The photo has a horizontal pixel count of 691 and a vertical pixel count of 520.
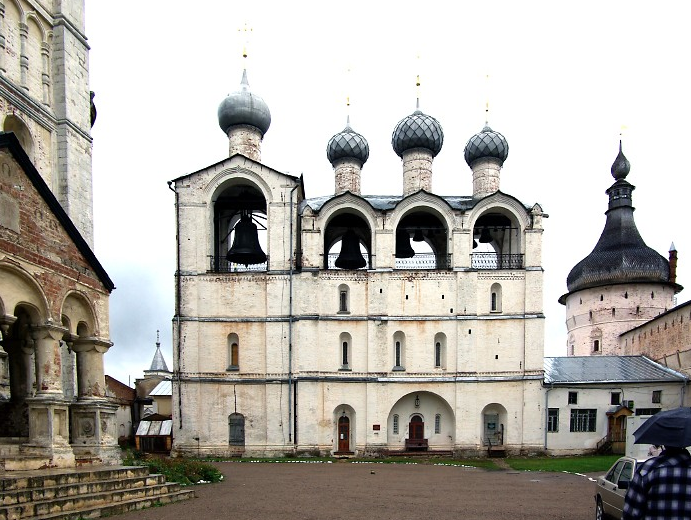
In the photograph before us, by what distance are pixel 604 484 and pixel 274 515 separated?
5774 mm

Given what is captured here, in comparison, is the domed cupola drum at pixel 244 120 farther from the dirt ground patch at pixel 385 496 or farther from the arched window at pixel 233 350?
the dirt ground patch at pixel 385 496

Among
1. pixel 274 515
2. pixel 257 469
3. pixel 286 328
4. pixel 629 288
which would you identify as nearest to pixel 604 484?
pixel 274 515

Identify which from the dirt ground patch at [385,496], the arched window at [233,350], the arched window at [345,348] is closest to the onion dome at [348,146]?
the arched window at [345,348]

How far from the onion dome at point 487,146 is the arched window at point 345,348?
11725 mm

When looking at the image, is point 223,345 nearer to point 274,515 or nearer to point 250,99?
point 250,99

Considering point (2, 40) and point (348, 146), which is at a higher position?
point (348, 146)

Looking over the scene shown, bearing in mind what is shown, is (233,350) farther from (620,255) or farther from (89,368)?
(620,255)

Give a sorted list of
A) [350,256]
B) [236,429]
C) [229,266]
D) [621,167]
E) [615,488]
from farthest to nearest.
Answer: [621,167] < [350,256] < [229,266] < [236,429] < [615,488]

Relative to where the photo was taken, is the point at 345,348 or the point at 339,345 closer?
the point at 339,345

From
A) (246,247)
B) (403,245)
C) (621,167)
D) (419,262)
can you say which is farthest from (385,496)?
(621,167)

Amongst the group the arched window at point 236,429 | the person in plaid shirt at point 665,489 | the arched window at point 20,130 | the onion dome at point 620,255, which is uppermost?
the onion dome at point 620,255

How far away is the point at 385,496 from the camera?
14.1 m

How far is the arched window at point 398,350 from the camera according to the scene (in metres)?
28.1

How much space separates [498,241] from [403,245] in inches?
203
